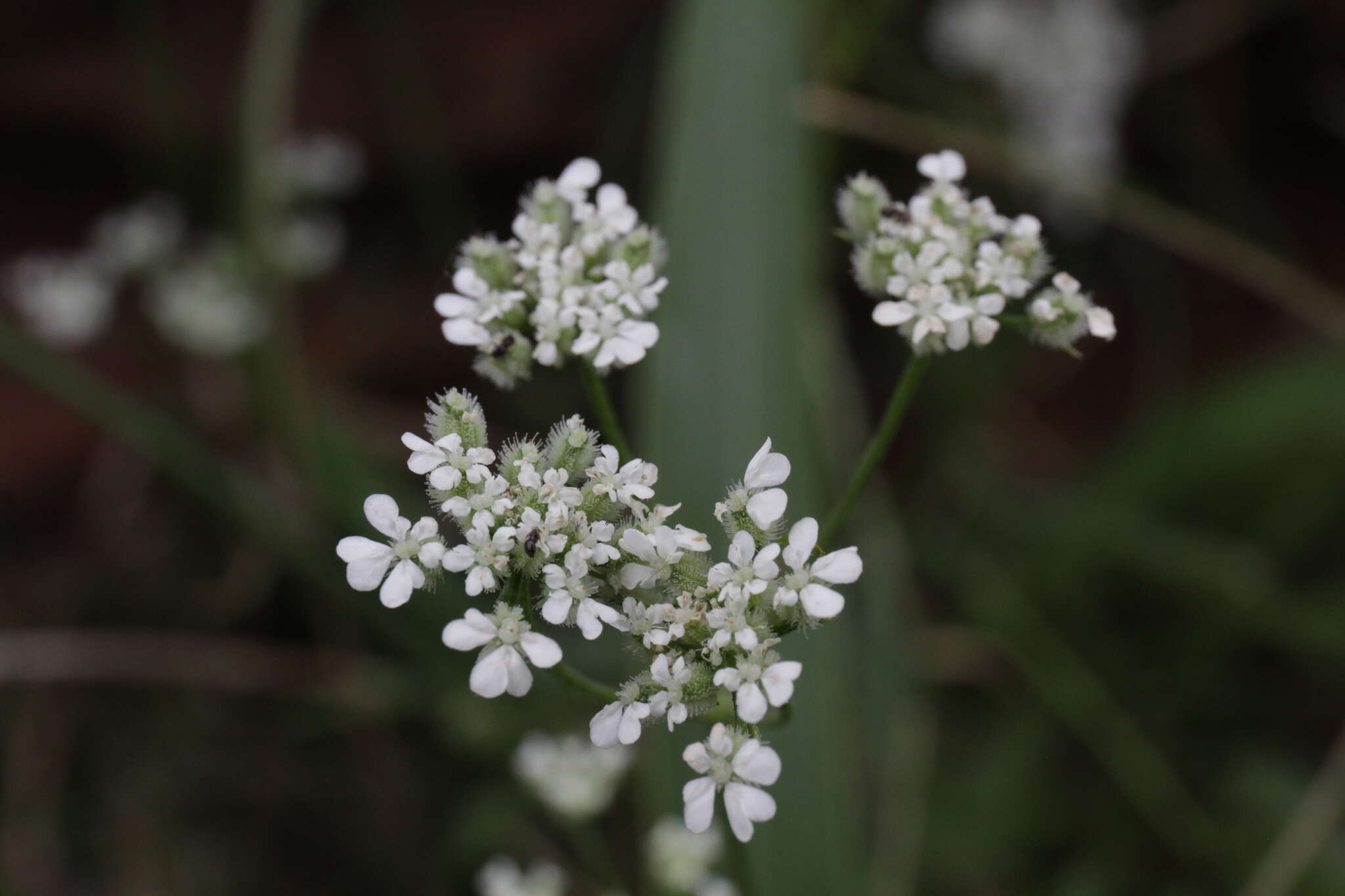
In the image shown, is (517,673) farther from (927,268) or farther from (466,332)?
(927,268)

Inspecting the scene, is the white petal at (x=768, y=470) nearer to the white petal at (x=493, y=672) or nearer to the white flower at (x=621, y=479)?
the white flower at (x=621, y=479)

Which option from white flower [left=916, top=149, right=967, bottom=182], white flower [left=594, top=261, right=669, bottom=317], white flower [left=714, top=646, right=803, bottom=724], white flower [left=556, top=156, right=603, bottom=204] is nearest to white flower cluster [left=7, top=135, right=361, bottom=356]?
white flower [left=556, top=156, right=603, bottom=204]

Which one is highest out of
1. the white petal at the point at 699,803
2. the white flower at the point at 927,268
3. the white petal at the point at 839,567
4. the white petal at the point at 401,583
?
the white flower at the point at 927,268

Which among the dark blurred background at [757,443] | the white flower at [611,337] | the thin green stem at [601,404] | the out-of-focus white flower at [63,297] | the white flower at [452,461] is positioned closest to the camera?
the white flower at [452,461]

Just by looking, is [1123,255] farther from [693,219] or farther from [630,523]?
[630,523]

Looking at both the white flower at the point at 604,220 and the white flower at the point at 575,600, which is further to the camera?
the white flower at the point at 604,220

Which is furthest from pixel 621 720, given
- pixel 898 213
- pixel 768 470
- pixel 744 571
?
pixel 898 213

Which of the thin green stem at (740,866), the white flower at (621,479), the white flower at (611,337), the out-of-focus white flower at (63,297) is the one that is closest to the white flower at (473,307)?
the white flower at (611,337)

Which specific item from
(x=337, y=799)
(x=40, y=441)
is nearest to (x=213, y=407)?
(x=40, y=441)
